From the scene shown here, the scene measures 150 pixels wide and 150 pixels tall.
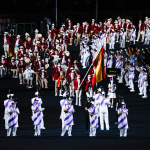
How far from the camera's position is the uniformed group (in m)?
21.3

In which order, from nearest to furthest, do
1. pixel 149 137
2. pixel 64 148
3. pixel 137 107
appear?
pixel 64 148 < pixel 149 137 < pixel 137 107

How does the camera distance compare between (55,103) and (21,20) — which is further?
(21,20)

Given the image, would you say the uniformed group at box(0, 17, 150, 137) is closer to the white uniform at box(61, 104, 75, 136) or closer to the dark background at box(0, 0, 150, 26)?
the white uniform at box(61, 104, 75, 136)

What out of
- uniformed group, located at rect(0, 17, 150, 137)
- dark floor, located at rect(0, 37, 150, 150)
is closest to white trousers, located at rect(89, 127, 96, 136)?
uniformed group, located at rect(0, 17, 150, 137)

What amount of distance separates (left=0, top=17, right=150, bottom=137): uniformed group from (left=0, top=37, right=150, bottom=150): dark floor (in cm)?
49

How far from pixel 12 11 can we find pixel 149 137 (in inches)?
1677

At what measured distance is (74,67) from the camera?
31.8 meters

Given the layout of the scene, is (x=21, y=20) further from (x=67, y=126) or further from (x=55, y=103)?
(x=67, y=126)

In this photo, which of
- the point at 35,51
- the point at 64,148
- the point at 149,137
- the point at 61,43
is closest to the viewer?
the point at 64,148

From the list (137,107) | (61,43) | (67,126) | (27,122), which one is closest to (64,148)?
(67,126)

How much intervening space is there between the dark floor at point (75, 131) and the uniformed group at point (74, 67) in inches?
19.5

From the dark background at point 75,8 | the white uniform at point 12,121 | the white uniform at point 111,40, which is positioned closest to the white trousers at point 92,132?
the white uniform at point 12,121

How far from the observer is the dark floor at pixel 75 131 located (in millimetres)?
18688

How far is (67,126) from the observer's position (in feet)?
70.0
